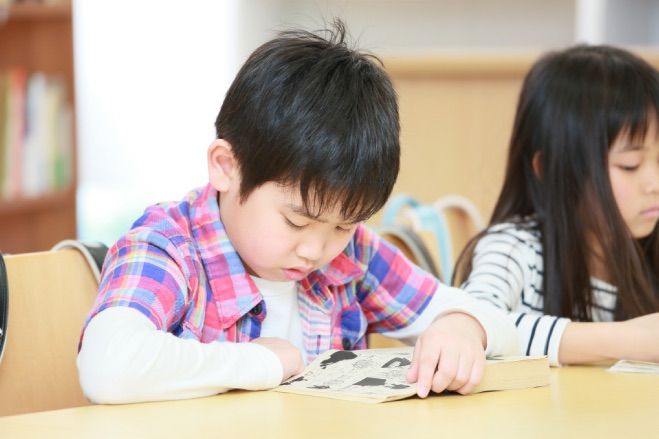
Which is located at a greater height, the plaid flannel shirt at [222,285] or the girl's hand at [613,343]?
the plaid flannel shirt at [222,285]

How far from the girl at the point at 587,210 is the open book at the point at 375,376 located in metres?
0.39

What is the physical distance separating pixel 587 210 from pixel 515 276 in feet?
0.55

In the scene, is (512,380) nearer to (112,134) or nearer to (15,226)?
(15,226)

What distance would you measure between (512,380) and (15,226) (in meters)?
2.59

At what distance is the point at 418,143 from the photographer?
278 centimetres

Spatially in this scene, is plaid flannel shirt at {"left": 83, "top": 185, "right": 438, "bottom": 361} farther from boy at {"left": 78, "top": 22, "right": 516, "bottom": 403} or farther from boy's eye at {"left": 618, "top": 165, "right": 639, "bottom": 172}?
boy's eye at {"left": 618, "top": 165, "right": 639, "bottom": 172}

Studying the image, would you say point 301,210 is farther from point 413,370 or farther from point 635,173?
point 635,173

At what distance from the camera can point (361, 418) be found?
912 millimetres

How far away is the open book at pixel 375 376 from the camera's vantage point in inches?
39.4

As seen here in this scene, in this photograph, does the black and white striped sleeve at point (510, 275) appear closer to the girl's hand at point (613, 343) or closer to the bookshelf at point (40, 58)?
the girl's hand at point (613, 343)

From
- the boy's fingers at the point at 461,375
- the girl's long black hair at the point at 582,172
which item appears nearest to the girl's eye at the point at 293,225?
the boy's fingers at the point at 461,375

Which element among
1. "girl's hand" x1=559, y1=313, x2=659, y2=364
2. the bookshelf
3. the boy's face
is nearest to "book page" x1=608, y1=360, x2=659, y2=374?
"girl's hand" x1=559, y1=313, x2=659, y2=364

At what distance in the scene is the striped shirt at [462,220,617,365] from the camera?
147 cm

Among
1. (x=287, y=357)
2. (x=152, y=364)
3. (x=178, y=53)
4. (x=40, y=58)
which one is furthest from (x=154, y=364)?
(x=178, y=53)
